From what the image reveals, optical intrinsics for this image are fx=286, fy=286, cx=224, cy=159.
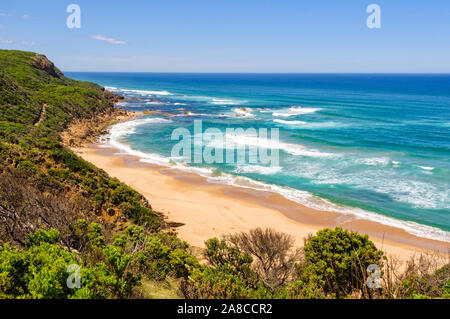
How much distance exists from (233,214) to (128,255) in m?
15.0

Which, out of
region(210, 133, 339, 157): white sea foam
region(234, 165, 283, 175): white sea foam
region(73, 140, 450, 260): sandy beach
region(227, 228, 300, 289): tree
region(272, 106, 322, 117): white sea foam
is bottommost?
region(73, 140, 450, 260): sandy beach

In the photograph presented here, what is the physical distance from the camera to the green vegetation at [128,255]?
22.4 ft

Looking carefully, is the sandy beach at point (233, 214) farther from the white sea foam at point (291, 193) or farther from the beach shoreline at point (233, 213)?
the white sea foam at point (291, 193)

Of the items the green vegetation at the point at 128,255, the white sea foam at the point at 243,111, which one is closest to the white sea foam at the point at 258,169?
the green vegetation at the point at 128,255

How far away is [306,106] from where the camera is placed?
263ft

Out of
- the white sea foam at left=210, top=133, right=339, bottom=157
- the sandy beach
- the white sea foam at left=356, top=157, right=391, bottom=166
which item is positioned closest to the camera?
the sandy beach

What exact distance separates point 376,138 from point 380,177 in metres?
16.6

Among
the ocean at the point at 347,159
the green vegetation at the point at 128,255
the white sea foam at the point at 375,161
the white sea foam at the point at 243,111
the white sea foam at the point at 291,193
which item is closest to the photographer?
the green vegetation at the point at 128,255

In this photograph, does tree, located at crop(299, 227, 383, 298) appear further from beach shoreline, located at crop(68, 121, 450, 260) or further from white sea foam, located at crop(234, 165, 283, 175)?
white sea foam, located at crop(234, 165, 283, 175)

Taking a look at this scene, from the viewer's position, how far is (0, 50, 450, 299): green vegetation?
6.82 meters

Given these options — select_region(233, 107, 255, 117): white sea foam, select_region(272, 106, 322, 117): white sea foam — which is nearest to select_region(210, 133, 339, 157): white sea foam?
select_region(233, 107, 255, 117): white sea foam

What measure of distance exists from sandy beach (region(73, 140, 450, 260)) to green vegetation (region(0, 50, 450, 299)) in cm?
333

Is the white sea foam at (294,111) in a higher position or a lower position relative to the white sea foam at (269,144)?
higher
